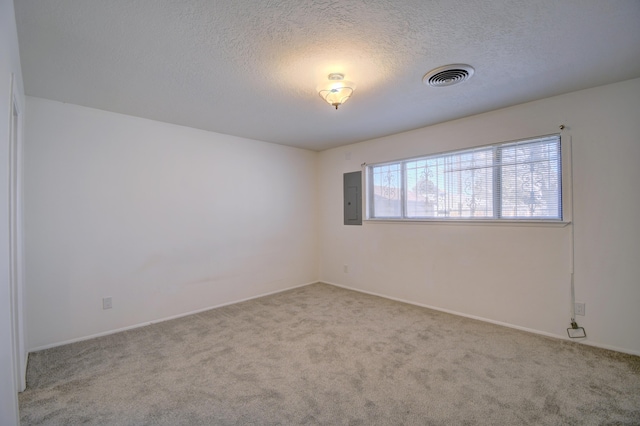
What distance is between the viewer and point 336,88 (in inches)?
93.5

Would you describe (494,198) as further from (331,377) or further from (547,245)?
(331,377)

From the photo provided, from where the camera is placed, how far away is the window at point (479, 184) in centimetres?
298

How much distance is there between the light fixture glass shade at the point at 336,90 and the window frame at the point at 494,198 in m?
1.85

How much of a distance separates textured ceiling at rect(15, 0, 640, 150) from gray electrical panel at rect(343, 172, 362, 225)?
5.49 feet

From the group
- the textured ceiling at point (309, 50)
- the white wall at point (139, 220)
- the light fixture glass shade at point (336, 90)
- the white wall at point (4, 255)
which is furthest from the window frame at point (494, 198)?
the white wall at point (4, 255)

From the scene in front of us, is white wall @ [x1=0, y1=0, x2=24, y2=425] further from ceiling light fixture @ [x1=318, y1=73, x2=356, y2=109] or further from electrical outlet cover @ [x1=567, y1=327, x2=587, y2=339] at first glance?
electrical outlet cover @ [x1=567, y1=327, x2=587, y2=339]

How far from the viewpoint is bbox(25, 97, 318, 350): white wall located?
2.80m

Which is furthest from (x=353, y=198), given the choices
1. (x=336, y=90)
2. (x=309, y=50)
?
(x=309, y=50)

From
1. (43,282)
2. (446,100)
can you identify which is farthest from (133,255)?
(446,100)

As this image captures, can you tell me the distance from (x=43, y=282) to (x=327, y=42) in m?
3.37

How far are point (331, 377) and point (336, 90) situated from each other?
7.54 ft

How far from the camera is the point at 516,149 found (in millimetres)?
3158

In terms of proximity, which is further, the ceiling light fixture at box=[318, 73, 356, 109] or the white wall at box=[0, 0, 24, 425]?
the ceiling light fixture at box=[318, 73, 356, 109]

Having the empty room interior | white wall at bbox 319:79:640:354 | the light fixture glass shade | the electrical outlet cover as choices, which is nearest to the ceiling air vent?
the empty room interior
